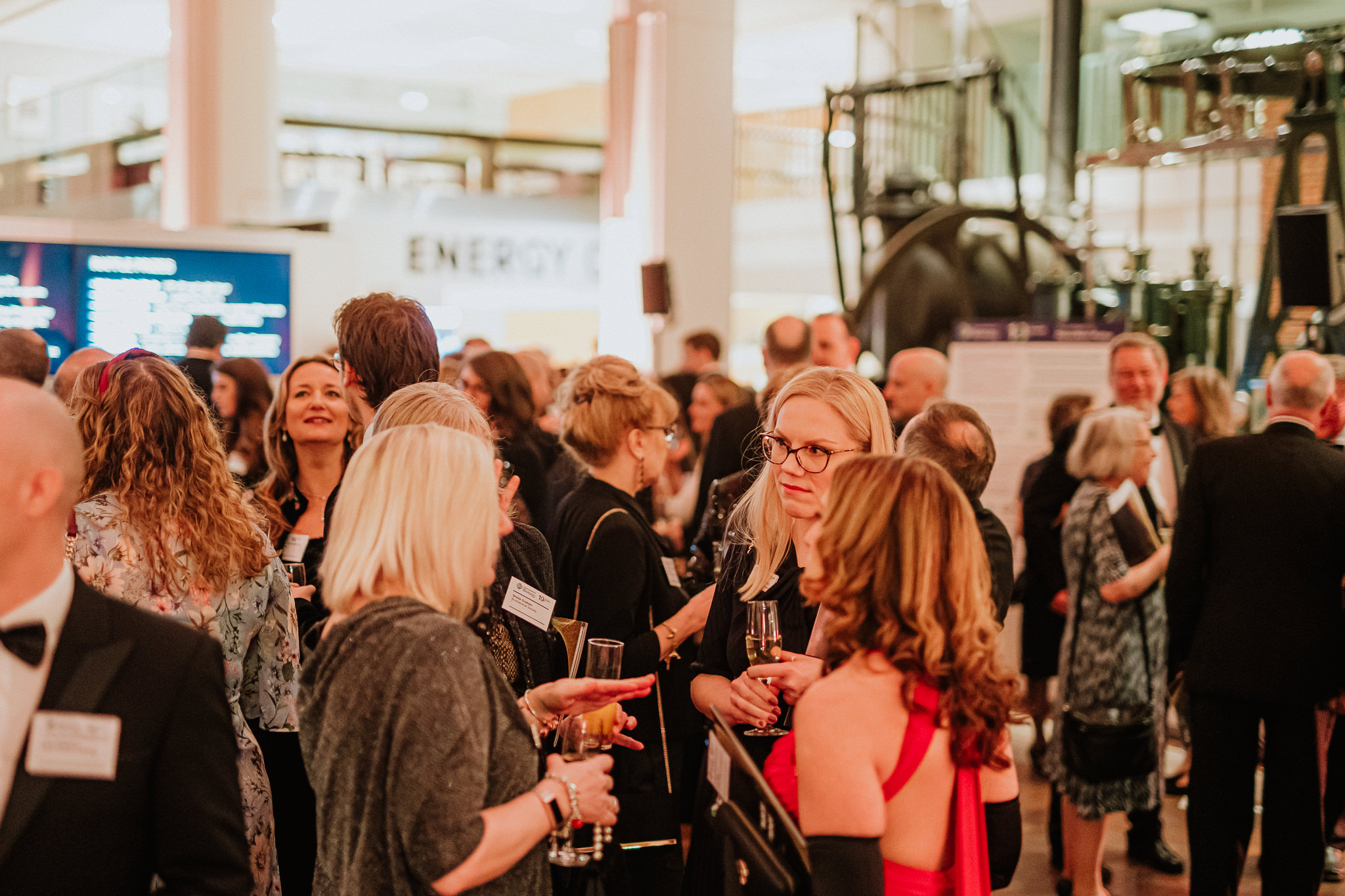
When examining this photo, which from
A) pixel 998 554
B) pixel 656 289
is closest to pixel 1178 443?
pixel 998 554

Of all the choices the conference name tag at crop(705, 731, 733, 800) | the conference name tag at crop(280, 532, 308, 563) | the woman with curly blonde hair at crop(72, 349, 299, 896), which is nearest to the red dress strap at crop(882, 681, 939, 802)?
the conference name tag at crop(705, 731, 733, 800)

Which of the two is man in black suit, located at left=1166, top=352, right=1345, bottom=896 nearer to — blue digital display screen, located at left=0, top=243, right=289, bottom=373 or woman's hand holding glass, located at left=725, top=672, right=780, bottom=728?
woman's hand holding glass, located at left=725, top=672, right=780, bottom=728

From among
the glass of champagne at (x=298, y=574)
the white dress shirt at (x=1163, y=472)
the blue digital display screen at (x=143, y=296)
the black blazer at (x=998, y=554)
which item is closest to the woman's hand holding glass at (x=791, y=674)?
the black blazer at (x=998, y=554)

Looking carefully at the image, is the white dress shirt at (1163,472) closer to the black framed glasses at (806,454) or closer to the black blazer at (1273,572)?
the black blazer at (1273,572)

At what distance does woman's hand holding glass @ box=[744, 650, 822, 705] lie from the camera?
202cm

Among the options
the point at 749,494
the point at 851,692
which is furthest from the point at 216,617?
the point at 851,692

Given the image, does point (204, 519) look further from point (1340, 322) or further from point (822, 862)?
point (1340, 322)

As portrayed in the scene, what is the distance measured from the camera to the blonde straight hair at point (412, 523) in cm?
160

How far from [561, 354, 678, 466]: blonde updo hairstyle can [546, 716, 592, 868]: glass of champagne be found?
1.08m

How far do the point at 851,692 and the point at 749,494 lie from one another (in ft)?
2.88

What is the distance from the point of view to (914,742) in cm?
161

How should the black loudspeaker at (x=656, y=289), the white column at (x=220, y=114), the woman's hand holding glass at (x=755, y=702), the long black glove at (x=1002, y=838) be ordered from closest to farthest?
the long black glove at (x=1002, y=838)
the woman's hand holding glass at (x=755, y=702)
the white column at (x=220, y=114)
the black loudspeaker at (x=656, y=289)

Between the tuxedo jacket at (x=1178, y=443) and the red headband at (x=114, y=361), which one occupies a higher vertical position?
the red headband at (x=114, y=361)

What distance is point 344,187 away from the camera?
35.3 feet
